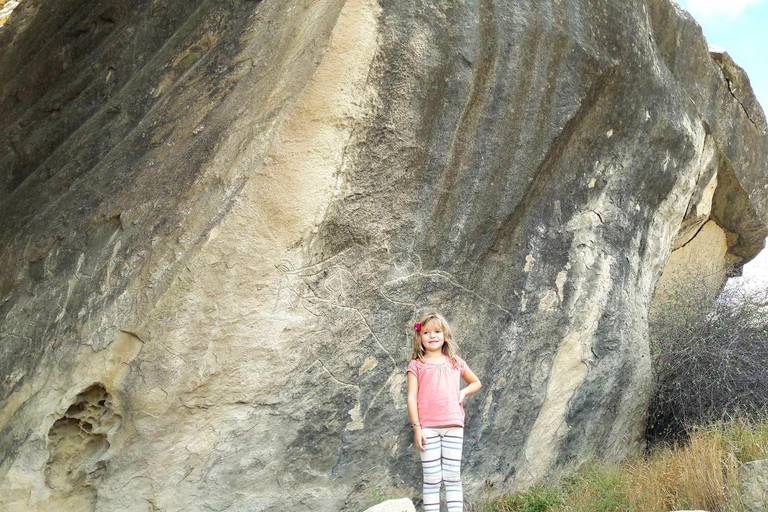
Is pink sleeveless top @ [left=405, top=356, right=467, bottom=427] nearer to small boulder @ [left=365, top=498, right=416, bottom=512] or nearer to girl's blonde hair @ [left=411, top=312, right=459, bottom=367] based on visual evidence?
girl's blonde hair @ [left=411, top=312, right=459, bottom=367]

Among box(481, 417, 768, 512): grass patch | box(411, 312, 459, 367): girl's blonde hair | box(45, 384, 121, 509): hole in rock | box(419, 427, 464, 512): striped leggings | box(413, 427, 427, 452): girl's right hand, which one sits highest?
box(45, 384, 121, 509): hole in rock

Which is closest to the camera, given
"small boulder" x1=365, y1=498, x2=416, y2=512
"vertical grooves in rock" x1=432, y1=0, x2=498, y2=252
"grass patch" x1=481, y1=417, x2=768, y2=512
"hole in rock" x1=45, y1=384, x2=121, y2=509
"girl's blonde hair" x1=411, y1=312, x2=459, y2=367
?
"small boulder" x1=365, y1=498, x2=416, y2=512

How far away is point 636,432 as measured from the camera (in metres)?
4.89

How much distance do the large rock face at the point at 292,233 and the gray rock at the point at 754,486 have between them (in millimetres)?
979

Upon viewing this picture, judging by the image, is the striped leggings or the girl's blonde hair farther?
the girl's blonde hair

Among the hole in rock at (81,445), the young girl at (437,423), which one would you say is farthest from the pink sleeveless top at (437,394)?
the hole in rock at (81,445)

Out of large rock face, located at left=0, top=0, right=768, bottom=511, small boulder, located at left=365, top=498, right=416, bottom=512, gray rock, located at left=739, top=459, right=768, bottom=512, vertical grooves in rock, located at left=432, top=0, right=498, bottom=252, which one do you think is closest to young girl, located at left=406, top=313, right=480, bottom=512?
small boulder, located at left=365, top=498, right=416, bottom=512

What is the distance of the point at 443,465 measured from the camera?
3.06 m

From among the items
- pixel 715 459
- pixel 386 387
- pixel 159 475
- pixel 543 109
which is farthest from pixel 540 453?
pixel 159 475

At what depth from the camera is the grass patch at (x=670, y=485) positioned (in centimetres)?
359

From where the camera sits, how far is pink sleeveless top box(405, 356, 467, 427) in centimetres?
304

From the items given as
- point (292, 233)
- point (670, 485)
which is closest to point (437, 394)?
point (292, 233)

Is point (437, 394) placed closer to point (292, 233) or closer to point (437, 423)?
point (437, 423)

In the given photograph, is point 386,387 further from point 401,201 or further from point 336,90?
point 336,90
